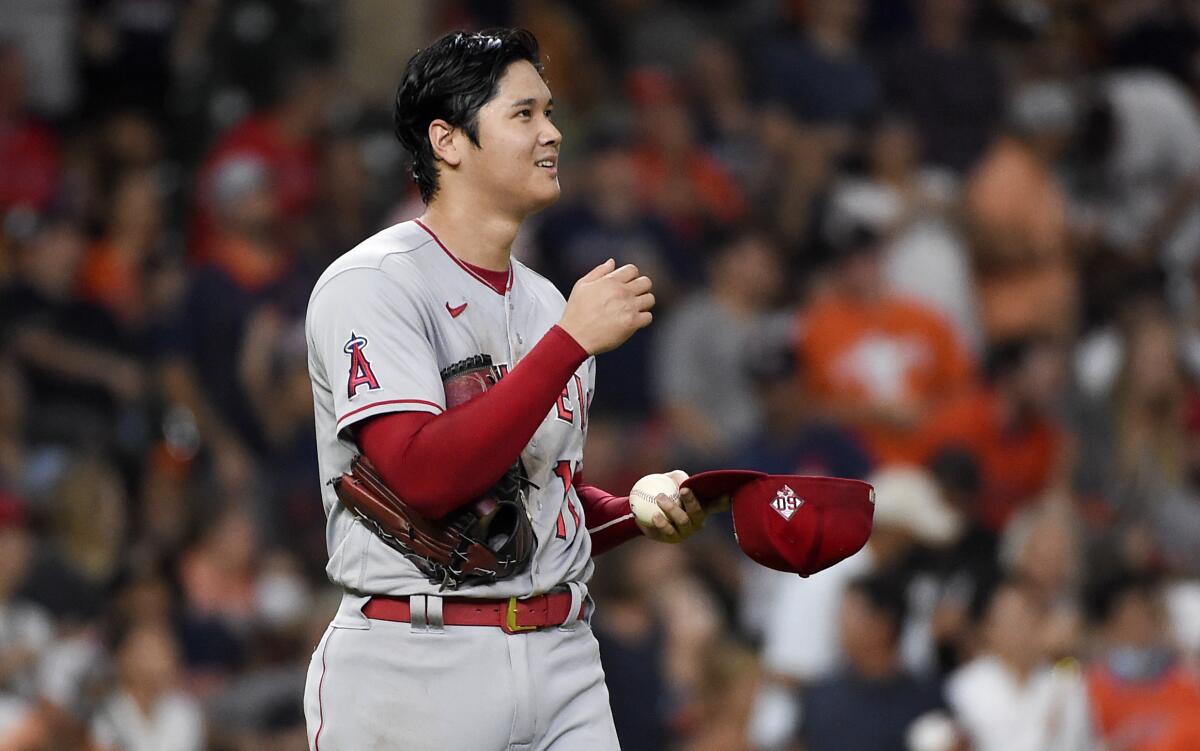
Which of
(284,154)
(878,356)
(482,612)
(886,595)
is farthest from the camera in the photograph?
(284,154)

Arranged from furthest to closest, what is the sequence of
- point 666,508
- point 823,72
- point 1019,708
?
1. point 823,72
2. point 1019,708
3. point 666,508

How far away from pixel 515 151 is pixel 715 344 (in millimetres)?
5314

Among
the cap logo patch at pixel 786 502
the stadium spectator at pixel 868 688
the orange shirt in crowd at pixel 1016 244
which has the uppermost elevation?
the orange shirt in crowd at pixel 1016 244

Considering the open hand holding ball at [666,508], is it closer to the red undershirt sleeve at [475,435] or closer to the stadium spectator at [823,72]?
the red undershirt sleeve at [475,435]

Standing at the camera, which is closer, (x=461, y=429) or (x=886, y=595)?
(x=461, y=429)

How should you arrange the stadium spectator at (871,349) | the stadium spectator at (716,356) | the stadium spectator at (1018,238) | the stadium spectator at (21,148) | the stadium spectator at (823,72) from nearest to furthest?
the stadium spectator at (871,349) → the stadium spectator at (716,356) → the stadium spectator at (1018,238) → the stadium spectator at (21,148) → the stadium spectator at (823,72)

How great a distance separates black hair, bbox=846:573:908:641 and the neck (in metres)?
3.51

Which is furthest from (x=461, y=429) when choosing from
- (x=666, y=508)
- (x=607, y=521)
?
(x=607, y=521)

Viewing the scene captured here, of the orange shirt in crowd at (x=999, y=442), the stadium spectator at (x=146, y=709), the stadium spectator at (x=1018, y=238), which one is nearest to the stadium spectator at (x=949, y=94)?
the stadium spectator at (x=1018, y=238)

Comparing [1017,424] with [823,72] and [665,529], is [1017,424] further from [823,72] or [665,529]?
[665,529]

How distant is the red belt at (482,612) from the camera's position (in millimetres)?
3240

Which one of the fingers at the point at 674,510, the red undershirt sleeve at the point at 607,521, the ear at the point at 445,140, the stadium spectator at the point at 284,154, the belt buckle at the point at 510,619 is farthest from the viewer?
the stadium spectator at the point at 284,154

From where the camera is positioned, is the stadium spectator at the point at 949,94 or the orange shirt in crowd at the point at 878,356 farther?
the stadium spectator at the point at 949,94

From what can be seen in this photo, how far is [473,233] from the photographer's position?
3.40 metres
